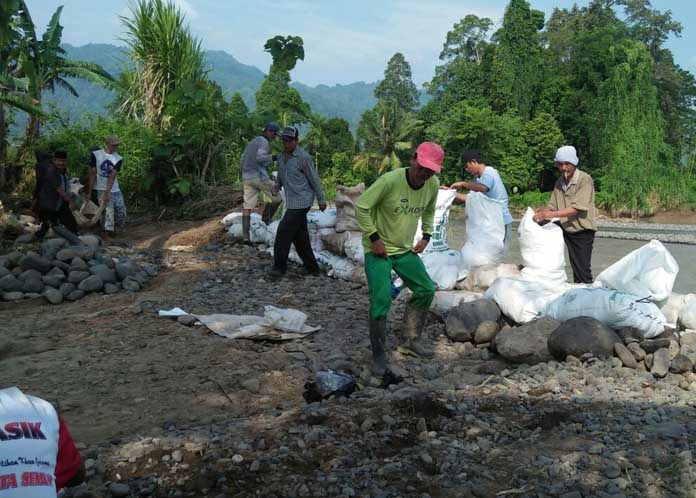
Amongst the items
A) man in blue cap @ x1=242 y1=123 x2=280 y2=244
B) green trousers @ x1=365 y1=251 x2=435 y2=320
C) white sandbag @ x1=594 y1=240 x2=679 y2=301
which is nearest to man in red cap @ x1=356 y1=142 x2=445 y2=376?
green trousers @ x1=365 y1=251 x2=435 y2=320

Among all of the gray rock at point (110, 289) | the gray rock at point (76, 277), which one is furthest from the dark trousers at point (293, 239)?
the gray rock at point (76, 277)

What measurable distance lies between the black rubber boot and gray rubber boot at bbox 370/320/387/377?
5.18m

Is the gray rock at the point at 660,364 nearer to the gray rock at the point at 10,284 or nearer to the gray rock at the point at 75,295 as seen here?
the gray rock at the point at 75,295

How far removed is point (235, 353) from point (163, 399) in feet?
2.62

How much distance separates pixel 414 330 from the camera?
4.72 meters

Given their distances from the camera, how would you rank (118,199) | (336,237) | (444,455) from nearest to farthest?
(444,455), (336,237), (118,199)

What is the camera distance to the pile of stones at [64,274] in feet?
21.1

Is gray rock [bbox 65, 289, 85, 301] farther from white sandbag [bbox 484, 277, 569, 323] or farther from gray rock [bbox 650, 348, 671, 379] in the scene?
gray rock [bbox 650, 348, 671, 379]

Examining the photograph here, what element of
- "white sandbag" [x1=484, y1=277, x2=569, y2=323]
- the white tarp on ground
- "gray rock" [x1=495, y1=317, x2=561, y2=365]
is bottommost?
the white tarp on ground

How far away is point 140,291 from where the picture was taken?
669cm

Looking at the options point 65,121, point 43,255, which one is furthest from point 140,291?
point 65,121

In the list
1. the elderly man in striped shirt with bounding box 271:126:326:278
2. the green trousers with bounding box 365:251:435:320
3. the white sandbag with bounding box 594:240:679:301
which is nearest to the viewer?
the green trousers with bounding box 365:251:435:320

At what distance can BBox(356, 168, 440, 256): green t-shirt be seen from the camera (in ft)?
13.5

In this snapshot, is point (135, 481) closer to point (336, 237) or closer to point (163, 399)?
point (163, 399)
